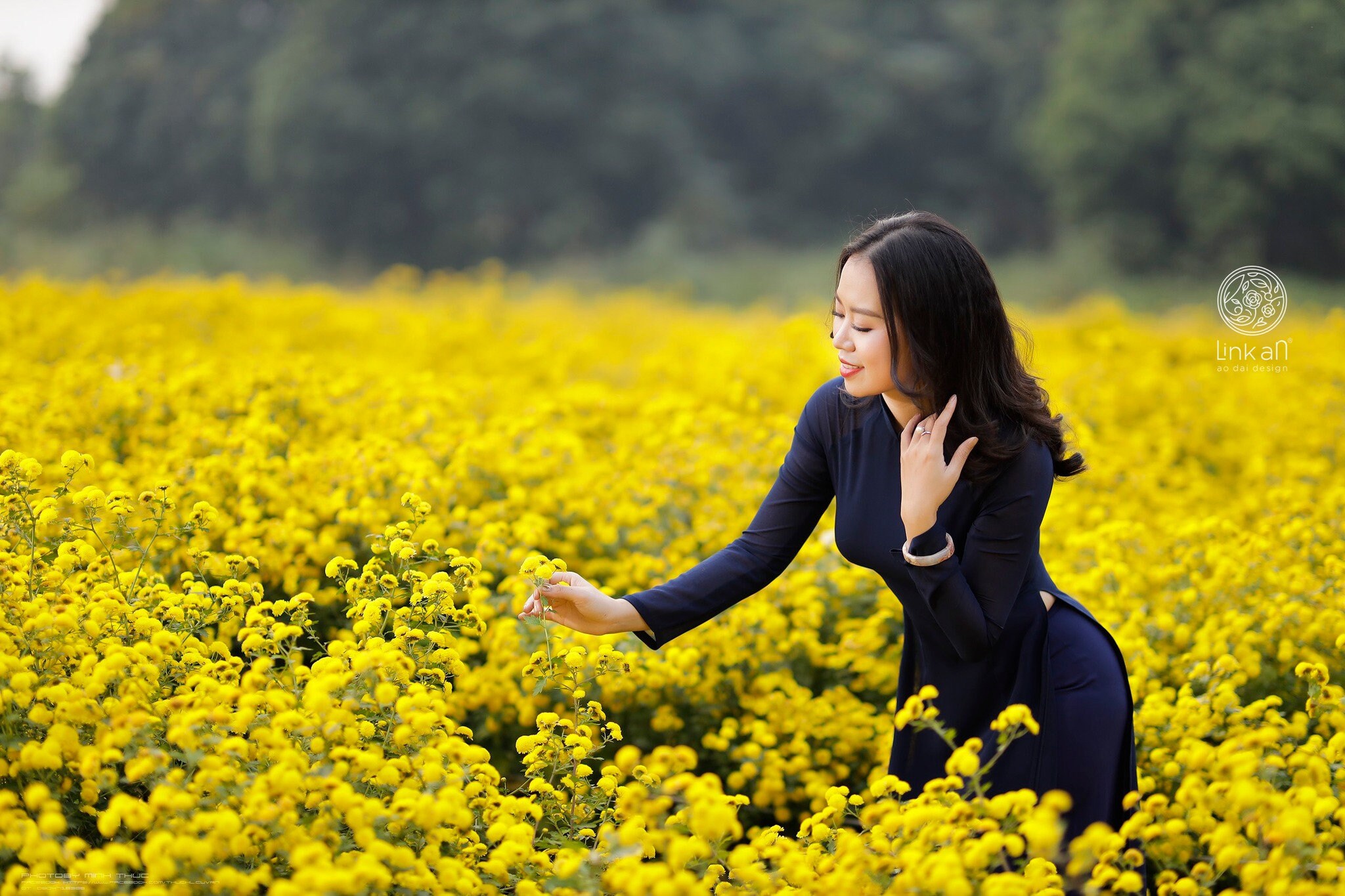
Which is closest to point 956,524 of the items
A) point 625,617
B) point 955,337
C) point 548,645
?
point 955,337

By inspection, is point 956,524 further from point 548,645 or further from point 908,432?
point 548,645

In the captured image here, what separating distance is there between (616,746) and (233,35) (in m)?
24.0

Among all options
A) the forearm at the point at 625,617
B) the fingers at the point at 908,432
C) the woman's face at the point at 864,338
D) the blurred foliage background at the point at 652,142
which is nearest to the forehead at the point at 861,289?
the woman's face at the point at 864,338

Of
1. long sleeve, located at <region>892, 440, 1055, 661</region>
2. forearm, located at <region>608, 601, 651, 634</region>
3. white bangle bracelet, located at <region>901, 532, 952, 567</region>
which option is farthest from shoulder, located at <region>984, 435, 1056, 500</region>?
forearm, located at <region>608, 601, 651, 634</region>

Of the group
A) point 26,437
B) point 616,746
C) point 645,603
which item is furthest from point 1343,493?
point 26,437

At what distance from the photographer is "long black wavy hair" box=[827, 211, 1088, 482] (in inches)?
73.5

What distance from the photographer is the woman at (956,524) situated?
1845mm

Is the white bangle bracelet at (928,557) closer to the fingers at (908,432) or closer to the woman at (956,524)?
the woman at (956,524)

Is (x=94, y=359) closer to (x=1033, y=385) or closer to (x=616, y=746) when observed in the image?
(x=616, y=746)

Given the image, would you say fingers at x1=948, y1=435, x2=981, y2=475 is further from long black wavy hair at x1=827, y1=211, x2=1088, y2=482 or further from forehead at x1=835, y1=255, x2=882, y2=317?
forehead at x1=835, y1=255, x2=882, y2=317

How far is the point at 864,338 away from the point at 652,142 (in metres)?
21.1

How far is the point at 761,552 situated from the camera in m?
2.14

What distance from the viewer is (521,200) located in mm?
21688

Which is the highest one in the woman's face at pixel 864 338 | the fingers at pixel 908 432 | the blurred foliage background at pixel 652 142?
the blurred foliage background at pixel 652 142
